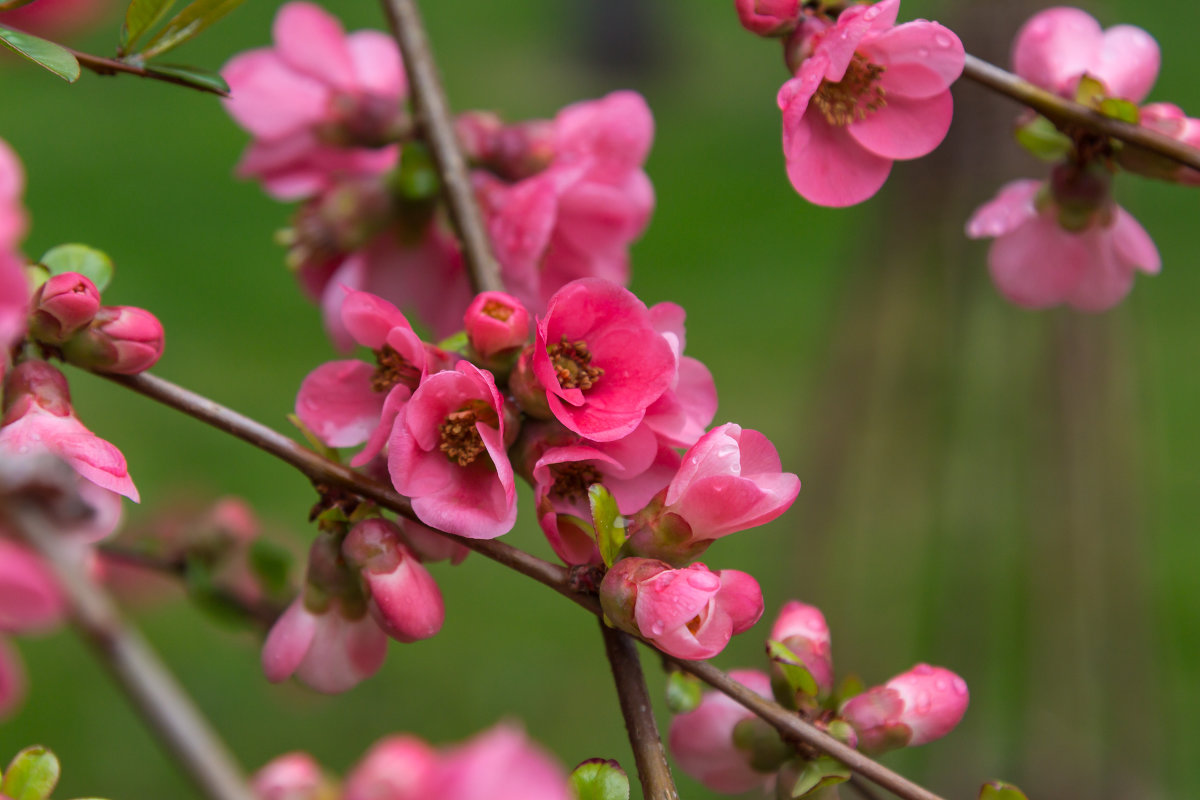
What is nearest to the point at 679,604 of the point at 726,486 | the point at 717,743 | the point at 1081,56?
the point at 726,486

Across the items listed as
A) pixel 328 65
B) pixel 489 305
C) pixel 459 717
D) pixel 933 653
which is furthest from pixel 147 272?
pixel 489 305

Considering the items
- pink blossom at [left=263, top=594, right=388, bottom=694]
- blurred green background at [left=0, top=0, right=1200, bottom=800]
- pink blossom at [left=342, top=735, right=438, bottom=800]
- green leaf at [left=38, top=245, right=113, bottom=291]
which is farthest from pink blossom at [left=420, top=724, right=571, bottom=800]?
blurred green background at [left=0, top=0, right=1200, bottom=800]

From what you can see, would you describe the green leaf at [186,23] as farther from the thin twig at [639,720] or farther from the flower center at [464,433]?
the thin twig at [639,720]

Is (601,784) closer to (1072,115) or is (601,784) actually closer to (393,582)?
(393,582)

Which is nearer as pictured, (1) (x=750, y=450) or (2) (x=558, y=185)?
(1) (x=750, y=450)

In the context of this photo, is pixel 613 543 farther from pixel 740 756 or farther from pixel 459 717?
pixel 459 717

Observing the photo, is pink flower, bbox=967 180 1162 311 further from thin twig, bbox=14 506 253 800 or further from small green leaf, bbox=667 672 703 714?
thin twig, bbox=14 506 253 800
